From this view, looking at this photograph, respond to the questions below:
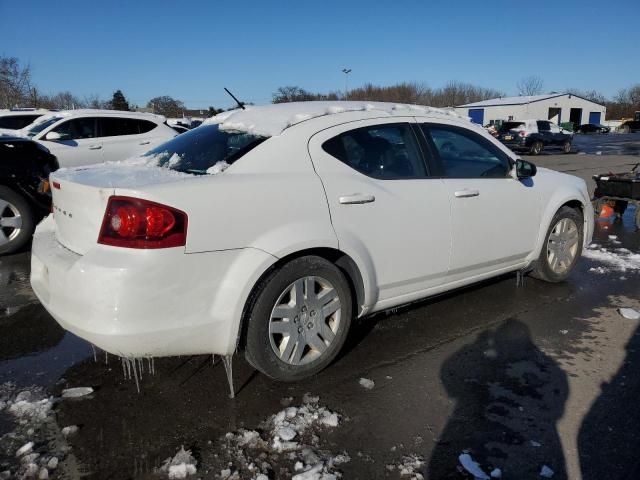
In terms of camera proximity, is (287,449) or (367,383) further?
A: (367,383)

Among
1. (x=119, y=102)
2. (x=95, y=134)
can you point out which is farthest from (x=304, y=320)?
(x=119, y=102)

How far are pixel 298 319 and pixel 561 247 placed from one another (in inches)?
123

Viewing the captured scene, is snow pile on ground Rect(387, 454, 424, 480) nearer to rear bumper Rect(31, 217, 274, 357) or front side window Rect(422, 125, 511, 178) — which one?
rear bumper Rect(31, 217, 274, 357)

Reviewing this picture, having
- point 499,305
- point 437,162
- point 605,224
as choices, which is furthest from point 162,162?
point 605,224

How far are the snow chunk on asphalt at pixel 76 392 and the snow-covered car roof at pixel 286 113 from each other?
1.85m

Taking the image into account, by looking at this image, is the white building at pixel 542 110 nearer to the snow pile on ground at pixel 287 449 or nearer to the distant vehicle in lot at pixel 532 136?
the distant vehicle in lot at pixel 532 136

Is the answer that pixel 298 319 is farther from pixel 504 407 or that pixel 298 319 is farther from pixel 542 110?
pixel 542 110

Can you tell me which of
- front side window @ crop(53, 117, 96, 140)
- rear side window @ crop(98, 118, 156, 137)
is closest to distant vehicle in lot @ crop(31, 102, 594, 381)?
front side window @ crop(53, 117, 96, 140)

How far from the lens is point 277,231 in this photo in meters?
2.90

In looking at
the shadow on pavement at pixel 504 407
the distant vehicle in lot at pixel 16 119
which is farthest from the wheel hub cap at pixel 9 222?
the distant vehicle in lot at pixel 16 119

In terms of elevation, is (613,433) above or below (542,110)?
below

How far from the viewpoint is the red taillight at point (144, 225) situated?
2.57 meters

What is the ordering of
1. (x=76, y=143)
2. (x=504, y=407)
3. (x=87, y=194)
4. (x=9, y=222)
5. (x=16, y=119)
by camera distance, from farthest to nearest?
(x=16, y=119) → (x=76, y=143) → (x=9, y=222) → (x=504, y=407) → (x=87, y=194)

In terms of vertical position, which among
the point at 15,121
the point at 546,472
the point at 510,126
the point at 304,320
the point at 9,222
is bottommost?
the point at 546,472
